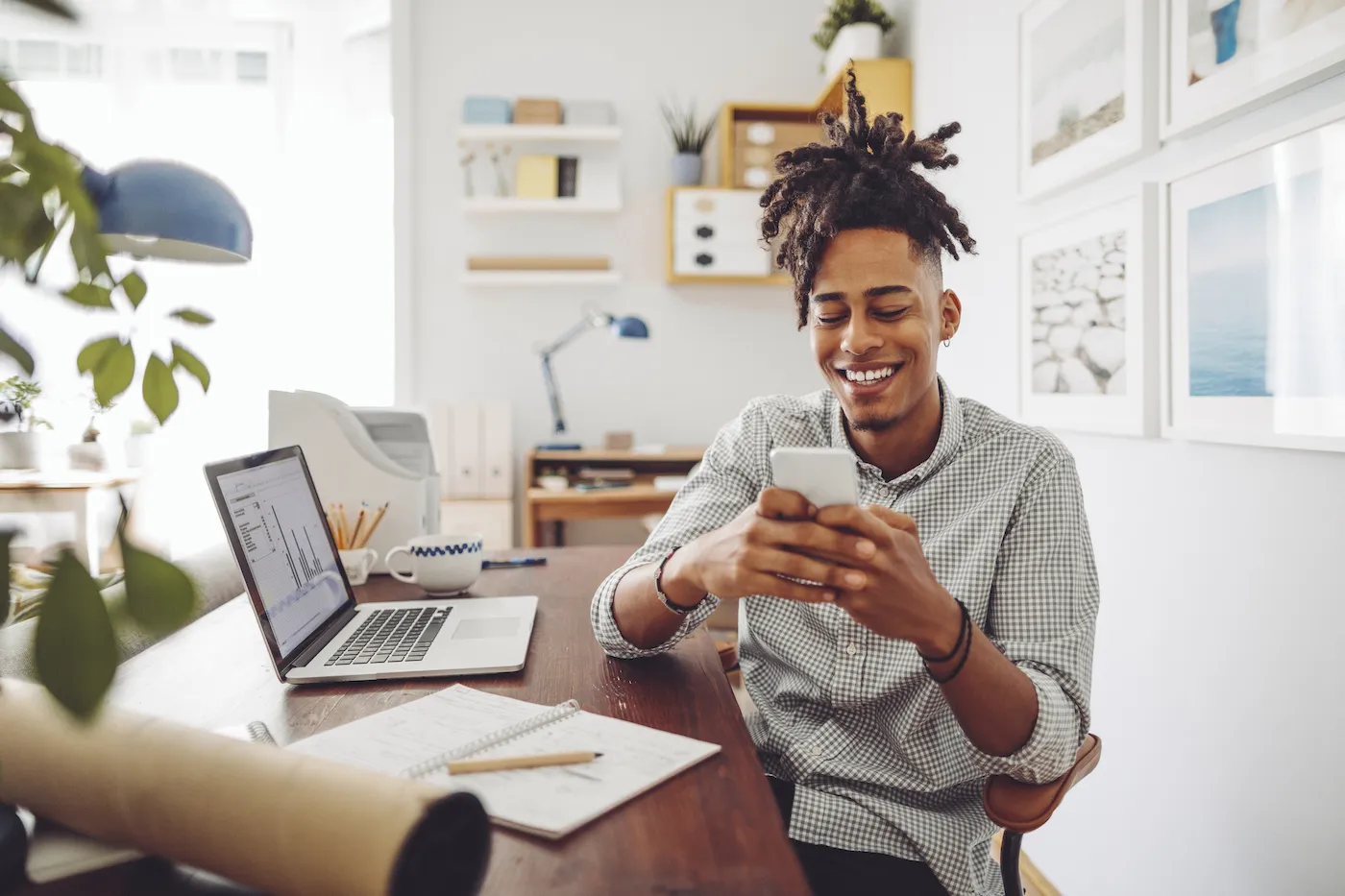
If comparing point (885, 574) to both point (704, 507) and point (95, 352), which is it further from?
point (95, 352)

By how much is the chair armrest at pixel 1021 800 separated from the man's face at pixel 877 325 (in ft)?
1.57

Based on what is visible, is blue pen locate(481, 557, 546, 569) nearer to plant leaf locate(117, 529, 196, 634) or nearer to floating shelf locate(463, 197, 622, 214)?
plant leaf locate(117, 529, 196, 634)

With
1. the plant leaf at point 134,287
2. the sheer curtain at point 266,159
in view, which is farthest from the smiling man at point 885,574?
the sheer curtain at point 266,159

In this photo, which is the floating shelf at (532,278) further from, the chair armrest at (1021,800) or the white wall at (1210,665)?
the chair armrest at (1021,800)

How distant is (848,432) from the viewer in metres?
1.31

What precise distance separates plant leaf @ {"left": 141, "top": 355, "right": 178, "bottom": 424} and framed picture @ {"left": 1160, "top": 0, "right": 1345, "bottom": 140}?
1431 mm

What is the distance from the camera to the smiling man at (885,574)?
2.98ft

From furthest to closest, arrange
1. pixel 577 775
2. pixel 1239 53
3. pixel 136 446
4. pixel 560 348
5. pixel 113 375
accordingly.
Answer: pixel 560 348
pixel 136 446
pixel 1239 53
pixel 577 775
pixel 113 375

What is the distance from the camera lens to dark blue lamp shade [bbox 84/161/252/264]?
44.3 inches

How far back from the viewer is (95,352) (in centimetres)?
Answer: 36

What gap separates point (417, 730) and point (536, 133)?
3336mm

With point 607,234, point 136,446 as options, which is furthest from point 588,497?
point 136,446

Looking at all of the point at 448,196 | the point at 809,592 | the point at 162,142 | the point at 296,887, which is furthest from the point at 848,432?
the point at 162,142

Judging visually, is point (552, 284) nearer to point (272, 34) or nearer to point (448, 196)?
point (448, 196)
